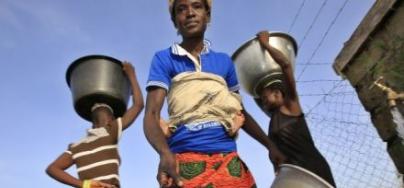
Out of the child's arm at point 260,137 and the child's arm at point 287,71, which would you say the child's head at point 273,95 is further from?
the child's arm at point 260,137

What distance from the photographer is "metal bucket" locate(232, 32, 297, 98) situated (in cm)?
312

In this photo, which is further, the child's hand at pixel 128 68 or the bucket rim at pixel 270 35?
the child's hand at pixel 128 68

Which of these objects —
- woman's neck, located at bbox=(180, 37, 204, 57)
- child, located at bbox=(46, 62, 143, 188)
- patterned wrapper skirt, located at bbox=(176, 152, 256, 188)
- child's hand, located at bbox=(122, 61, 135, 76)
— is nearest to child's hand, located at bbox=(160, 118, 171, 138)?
patterned wrapper skirt, located at bbox=(176, 152, 256, 188)

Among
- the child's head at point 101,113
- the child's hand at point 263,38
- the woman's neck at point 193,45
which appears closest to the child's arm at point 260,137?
the woman's neck at point 193,45

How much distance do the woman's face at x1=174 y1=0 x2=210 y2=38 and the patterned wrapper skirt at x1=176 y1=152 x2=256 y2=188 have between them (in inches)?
23.9

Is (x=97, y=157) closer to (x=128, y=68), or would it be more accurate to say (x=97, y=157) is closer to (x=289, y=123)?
(x=128, y=68)

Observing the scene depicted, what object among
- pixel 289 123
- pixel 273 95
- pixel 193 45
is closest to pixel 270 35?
pixel 273 95

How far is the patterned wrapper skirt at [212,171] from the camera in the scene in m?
1.85

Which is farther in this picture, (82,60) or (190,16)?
(82,60)

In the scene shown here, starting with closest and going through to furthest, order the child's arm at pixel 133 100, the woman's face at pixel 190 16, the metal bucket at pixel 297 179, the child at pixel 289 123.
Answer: the metal bucket at pixel 297 179 → the woman's face at pixel 190 16 → the child at pixel 289 123 → the child's arm at pixel 133 100

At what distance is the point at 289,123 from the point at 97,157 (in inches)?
50.3

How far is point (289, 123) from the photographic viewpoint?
2.68 meters

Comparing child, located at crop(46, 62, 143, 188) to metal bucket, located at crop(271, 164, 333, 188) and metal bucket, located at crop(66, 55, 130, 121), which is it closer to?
metal bucket, located at crop(66, 55, 130, 121)

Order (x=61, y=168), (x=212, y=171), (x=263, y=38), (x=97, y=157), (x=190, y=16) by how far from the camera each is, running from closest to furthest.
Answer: (x=212, y=171) < (x=190, y=16) < (x=263, y=38) < (x=97, y=157) < (x=61, y=168)
